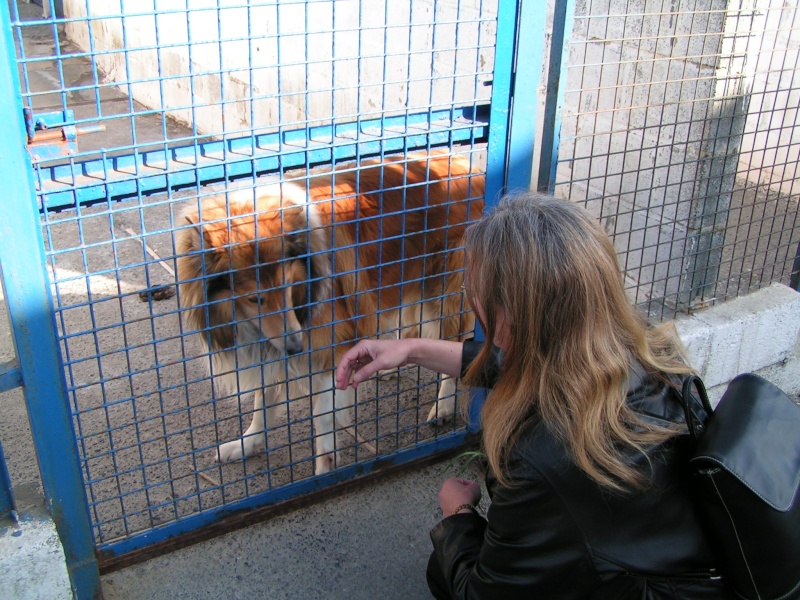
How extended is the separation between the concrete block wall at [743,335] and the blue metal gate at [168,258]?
1153mm

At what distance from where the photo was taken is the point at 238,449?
3547 millimetres

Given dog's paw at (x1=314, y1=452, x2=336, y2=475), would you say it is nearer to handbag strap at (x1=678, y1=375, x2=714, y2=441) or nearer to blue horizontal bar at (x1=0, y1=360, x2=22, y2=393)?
blue horizontal bar at (x1=0, y1=360, x2=22, y2=393)

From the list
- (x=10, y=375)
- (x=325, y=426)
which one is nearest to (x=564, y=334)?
(x=10, y=375)

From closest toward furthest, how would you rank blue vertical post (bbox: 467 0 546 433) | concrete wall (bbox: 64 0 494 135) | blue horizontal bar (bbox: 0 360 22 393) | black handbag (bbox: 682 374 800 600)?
black handbag (bbox: 682 374 800 600), blue horizontal bar (bbox: 0 360 22 393), blue vertical post (bbox: 467 0 546 433), concrete wall (bbox: 64 0 494 135)

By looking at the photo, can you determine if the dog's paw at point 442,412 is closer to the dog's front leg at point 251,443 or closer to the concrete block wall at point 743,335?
the dog's front leg at point 251,443

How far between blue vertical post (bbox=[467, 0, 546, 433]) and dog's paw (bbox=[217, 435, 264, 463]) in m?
1.09

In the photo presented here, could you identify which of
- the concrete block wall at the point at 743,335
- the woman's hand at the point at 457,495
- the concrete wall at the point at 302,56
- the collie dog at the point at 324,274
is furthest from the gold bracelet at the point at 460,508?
the concrete wall at the point at 302,56

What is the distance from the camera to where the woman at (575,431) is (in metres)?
1.83

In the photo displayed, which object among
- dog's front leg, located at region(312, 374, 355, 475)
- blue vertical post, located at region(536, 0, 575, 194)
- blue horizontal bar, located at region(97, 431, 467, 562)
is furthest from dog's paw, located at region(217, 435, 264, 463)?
blue vertical post, located at region(536, 0, 575, 194)

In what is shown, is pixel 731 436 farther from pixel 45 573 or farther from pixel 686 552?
pixel 45 573

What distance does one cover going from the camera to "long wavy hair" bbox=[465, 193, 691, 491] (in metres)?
1.85

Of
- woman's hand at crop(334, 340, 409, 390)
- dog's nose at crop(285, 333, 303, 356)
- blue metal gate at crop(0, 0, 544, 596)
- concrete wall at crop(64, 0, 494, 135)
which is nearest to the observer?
blue metal gate at crop(0, 0, 544, 596)

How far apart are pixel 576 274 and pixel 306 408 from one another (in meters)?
2.39

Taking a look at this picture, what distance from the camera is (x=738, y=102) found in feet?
11.7
